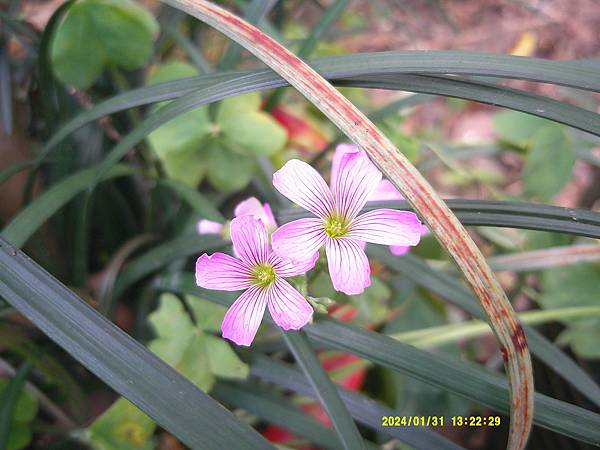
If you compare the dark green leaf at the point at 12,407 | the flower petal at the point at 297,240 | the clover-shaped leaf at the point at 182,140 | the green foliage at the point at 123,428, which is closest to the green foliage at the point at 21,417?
the dark green leaf at the point at 12,407

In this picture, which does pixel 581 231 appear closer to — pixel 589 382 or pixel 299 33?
pixel 589 382

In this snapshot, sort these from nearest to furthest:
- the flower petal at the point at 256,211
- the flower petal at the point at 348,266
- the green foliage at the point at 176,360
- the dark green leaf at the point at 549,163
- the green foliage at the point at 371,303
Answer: the flower petal at the point at 348,266 → the flower petal at the point at 256,211 → the green foliage at the point at 176,360 → the green foliage at the point at 371,303 → the dark green leaf at the point at 549,163

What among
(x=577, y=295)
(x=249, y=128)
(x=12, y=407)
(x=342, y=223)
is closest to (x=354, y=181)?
(x=342, y=223)

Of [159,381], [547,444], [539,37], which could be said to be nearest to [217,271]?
[159,381]

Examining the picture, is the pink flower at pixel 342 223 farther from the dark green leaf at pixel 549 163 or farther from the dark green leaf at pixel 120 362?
the dark green leaf at pixel 549 163

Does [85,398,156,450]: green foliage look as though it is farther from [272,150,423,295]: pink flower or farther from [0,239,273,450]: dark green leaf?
[272,150,423,295]: pink flower

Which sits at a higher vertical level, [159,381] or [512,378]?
[512,378]
